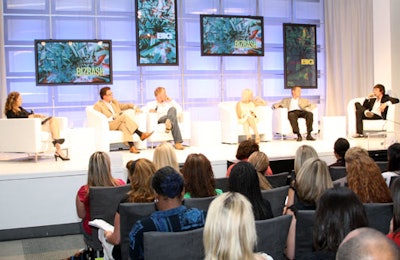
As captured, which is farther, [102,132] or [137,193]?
[102,132]

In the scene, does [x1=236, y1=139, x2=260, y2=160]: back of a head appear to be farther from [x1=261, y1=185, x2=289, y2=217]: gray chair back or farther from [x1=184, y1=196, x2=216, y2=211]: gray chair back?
[x1=184, y1=196, x2=216, y2=211]: gray chair back

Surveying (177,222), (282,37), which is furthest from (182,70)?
(177,222)

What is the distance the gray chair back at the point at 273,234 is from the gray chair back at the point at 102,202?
1.64m

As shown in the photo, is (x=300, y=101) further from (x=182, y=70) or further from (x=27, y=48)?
(x=27, y=48)

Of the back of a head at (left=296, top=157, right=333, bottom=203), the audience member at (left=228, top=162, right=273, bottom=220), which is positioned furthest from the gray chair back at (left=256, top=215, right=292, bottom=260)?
the back of a head at (left=296, top=157, right=333, bottom=203)

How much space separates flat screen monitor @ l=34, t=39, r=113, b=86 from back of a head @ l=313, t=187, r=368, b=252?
8.37m

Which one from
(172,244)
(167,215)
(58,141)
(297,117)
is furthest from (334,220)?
(297,117)

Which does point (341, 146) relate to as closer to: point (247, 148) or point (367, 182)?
point (247, 148)

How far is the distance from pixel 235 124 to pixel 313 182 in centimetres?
633

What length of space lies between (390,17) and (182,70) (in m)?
4.38

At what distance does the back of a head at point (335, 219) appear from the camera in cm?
220

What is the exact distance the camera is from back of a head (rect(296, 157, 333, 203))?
11.1 ft

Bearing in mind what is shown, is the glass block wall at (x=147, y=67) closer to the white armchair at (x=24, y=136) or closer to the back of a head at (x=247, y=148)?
the white armchair at (x=24, y=136)

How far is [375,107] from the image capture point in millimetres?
9906
